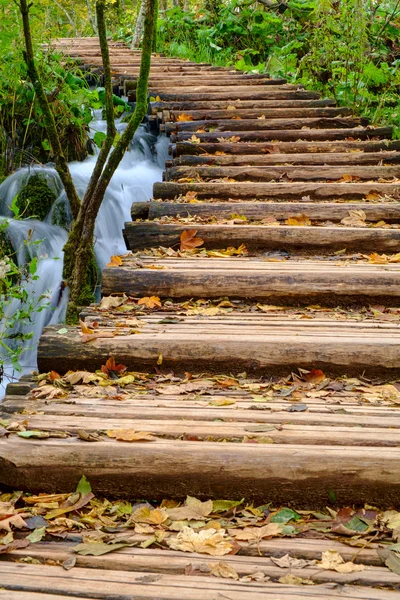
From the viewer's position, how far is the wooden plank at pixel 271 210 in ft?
16.0

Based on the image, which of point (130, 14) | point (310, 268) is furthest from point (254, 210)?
point (130, 14)

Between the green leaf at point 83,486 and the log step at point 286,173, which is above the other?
the log step at point 286,173

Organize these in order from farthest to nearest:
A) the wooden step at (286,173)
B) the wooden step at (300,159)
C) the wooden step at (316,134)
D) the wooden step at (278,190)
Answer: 1. the wooden step at (316,134)
2. the wooden step at (300,159)
3. the wooden step at (286,173)
4. the wooden step at (278,190)

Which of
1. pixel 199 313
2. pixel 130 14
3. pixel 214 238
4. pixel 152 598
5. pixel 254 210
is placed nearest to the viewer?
pixel 152 598

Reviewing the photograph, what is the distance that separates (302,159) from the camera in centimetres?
612

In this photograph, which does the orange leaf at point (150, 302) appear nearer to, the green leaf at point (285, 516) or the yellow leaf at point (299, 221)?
the yellow leaf at point (299, 221)

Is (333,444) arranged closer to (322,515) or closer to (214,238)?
(322,515)

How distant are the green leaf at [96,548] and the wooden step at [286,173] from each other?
4.37 meters

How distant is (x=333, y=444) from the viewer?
7.04 feet

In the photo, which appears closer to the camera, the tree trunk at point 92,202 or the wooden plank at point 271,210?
the tree trunk at point 92,202

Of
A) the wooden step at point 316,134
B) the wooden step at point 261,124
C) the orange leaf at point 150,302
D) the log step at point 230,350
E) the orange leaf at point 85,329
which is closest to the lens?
the log step at point 230,350

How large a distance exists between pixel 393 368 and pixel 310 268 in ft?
3.92

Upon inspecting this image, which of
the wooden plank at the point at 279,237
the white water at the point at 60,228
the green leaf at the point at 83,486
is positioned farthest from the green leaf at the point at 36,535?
the wooden plank at the point at 279,237

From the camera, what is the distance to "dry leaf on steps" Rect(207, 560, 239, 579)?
63.7 inches
